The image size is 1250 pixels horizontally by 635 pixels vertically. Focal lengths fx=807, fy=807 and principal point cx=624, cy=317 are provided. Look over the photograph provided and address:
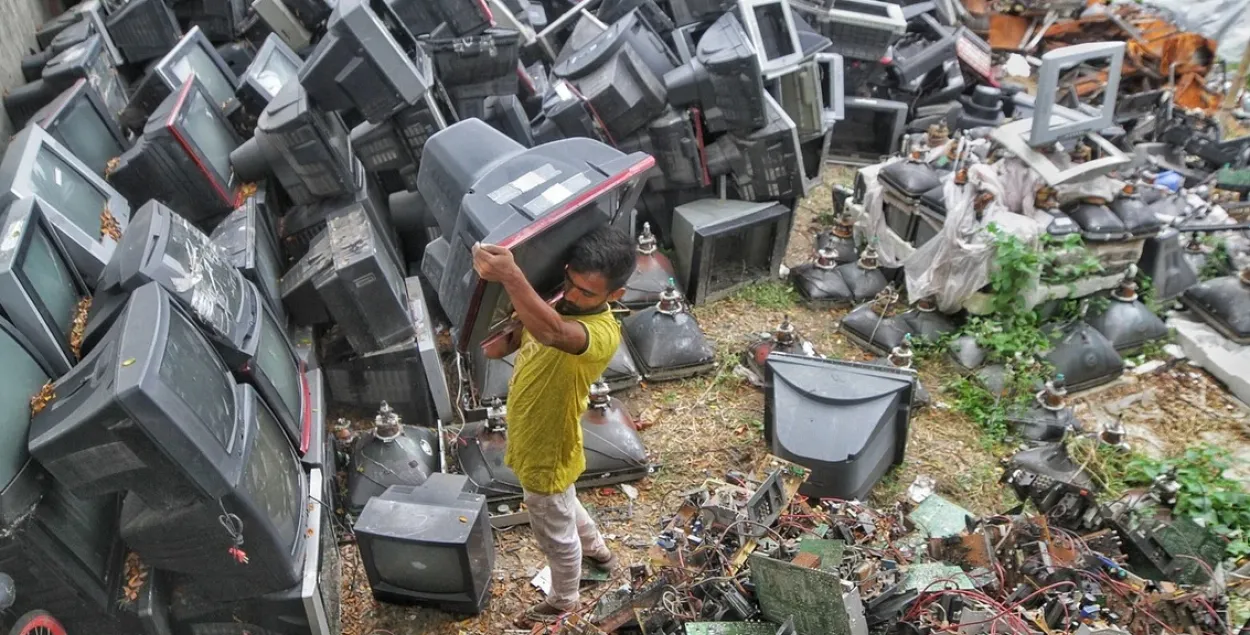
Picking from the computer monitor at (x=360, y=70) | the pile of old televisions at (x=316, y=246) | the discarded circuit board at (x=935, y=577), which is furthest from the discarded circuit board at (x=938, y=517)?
the computer monitor at (x=360, y=70)

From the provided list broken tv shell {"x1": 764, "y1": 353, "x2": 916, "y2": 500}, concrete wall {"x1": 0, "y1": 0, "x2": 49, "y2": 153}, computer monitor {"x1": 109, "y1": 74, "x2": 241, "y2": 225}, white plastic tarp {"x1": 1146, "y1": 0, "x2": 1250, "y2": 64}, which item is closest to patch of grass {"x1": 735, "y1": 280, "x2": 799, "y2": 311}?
broken tv shell {"x1": 764, "y1": 353, "x2": 916, "y2": 500}

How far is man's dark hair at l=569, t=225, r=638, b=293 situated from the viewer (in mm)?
2248

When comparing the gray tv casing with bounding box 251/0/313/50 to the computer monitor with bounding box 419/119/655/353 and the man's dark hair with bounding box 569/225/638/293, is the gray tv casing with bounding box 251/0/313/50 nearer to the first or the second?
the computer monitor with bounding box 419/119/655/353

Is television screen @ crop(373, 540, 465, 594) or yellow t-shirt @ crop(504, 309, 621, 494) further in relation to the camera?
television screen @ crop(373, 540, 465, 594)

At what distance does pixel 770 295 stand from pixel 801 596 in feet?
9.28

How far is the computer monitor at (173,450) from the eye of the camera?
1.92m

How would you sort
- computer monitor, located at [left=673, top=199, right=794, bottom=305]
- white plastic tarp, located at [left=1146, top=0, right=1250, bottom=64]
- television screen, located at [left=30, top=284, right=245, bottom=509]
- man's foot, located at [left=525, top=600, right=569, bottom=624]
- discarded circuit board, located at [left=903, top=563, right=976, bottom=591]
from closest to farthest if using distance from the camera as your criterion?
television screen, located at [left=30, top=284, right=245, bottom=509] → discarded circuit board, located at [left=903, top=563, right=976, bottom=591] → man's foot, located at [left=525, top=600, right=569, bottom=624] → computer monitor, located at [left=673, top=199, right=794, bottom=305] → white plastic tarp, located at [left=1146, top=0, right=1250, bottom=64]

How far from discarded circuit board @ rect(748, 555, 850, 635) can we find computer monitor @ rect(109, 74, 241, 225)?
3.01 m

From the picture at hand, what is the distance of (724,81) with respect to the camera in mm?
4465

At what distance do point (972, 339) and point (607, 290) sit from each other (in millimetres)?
2844

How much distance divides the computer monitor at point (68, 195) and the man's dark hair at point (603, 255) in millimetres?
1931

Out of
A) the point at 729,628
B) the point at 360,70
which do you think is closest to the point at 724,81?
the point at 360,70

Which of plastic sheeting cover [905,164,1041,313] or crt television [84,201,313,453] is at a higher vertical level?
crt television [84,201,313,453]

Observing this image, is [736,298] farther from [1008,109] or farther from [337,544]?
[1008,109]
